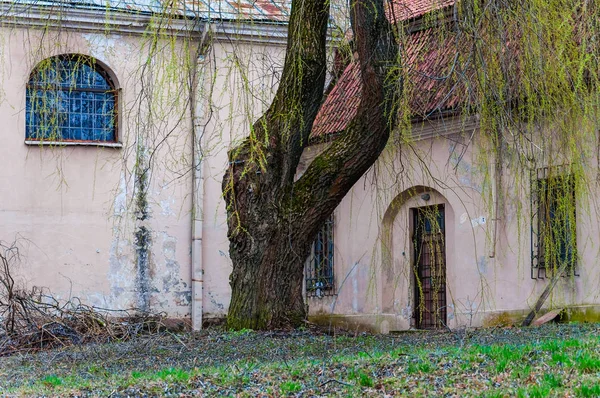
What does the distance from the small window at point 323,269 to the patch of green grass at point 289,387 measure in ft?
37.4

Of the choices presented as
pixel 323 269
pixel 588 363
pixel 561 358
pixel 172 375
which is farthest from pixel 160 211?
pixel 588 363

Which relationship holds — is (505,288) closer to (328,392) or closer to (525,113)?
(525,113)

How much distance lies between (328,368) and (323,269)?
36.6ft

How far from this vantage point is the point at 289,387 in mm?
6816

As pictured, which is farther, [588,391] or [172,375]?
[172,375]

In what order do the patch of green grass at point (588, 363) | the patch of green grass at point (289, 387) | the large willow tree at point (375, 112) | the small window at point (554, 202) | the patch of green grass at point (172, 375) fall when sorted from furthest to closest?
the small window at point (554, 202) → the large willow tree at point (375, 112) → the patch of green grass at point (172, 375) → the patch of green grass at point (289, 387) → the patch of green grass at point (588, 363)

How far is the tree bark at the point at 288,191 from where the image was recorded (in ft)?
35.8

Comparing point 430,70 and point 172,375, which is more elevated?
point 430,70

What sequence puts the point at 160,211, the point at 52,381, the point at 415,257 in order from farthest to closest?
the point at 160,211
the point at 415,257
the point at 52,381

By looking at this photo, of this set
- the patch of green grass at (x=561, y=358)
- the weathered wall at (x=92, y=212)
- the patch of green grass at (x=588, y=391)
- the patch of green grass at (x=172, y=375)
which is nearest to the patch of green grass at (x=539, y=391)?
the patch of green grass at (x=588, y=391)

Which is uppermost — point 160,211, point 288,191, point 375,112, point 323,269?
point 375,112

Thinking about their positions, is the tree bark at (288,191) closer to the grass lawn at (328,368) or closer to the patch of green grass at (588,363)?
the grass lawn at (328,368)

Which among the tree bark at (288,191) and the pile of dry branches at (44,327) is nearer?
the tree bark at (288,191)

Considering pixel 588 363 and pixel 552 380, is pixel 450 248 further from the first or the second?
pixel 552 380
